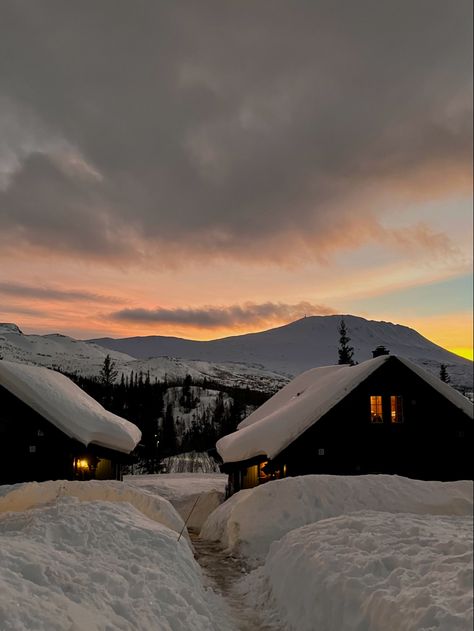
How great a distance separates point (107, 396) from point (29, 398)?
28113 millimetres

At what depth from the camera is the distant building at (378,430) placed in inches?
762

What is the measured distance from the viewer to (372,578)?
270 inches

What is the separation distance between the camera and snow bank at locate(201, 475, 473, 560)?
13.1m

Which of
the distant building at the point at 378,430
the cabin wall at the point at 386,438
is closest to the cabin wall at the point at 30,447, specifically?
the distant building at the point at 378,430

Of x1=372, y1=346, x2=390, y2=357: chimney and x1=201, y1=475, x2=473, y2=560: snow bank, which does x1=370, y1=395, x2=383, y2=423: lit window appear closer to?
x1=372, y1=346, x2=390, y2=357: chimney

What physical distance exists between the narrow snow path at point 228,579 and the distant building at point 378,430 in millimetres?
5677

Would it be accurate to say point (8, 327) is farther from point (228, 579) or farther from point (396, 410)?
point (396, 410)

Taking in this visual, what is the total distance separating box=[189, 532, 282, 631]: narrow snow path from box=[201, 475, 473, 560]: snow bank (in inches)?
17.6

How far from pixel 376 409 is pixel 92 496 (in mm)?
11918

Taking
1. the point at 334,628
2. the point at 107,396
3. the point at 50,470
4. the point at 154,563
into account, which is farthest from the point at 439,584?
the point at 107,396

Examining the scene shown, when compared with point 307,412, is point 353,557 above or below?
below

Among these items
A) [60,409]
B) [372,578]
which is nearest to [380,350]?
[60,409]

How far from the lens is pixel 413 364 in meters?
20.2

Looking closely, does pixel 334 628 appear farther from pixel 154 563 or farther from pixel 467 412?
pixel 467 412
